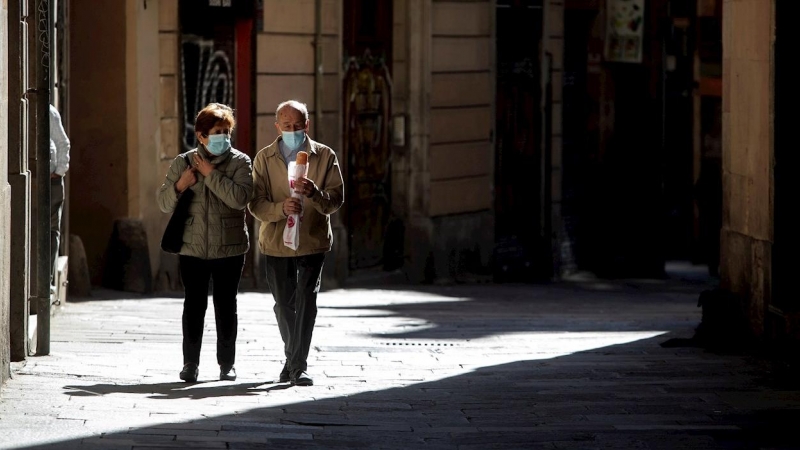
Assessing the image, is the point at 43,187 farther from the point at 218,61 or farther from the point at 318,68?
the point at 318,68

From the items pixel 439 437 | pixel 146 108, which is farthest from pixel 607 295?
pixel 439 437

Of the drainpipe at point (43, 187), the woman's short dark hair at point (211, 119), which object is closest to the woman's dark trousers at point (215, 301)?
the woman's short dark hair at point (211, 119)

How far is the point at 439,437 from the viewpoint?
787 cm

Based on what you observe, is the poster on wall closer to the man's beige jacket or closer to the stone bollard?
the stone bollard

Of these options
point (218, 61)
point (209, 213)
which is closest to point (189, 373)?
point (209, 213)

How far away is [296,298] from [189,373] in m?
0.73

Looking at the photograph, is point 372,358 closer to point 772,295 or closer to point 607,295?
point 772,295

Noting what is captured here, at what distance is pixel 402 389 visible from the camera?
9.29 meters

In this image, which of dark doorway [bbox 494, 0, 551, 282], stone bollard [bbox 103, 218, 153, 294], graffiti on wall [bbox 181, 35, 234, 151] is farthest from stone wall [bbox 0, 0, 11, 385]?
dark doorway [bbox 494, 0, 551, 282]

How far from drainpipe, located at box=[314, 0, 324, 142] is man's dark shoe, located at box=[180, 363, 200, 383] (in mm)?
8326

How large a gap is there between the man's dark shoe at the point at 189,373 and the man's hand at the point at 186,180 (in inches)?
37.8

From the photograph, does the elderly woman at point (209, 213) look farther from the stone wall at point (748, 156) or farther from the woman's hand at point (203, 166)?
the stone wall at point (748, 156)

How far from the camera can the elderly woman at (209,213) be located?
30.3 feet

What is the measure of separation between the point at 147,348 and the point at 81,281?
374cm
